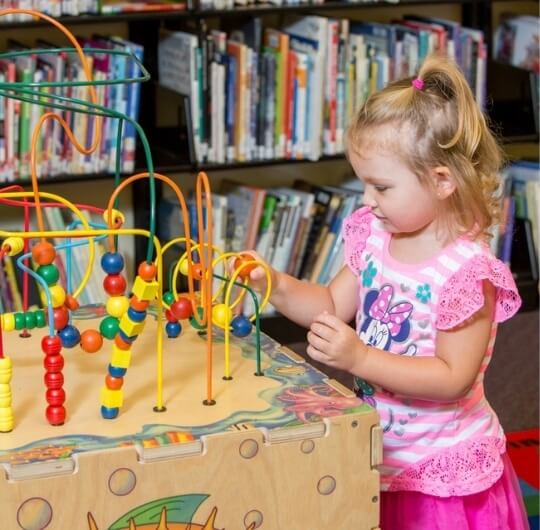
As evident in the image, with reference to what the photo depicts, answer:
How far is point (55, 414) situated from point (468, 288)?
1.74 feet

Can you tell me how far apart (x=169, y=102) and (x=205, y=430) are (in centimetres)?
183

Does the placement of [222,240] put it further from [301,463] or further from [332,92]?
[301,463]

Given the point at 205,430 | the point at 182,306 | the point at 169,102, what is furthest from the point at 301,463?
the point at 169,102

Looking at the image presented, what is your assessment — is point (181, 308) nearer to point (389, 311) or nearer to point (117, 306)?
point (117, 306)

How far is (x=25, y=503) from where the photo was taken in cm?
112

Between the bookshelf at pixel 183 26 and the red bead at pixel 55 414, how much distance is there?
1.45m

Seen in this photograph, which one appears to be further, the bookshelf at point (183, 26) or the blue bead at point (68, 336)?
the bookshelf at point (183, 26)

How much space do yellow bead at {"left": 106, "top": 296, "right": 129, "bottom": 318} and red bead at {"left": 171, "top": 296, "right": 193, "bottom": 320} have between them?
3.8 inches

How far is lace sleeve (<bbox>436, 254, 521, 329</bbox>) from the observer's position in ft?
4.56

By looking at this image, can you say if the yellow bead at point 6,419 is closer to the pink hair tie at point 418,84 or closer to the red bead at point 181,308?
the red bead at point 181,308

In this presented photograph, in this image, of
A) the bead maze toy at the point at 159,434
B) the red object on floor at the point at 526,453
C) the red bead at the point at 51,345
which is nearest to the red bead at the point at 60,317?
the bead maze toy at the point at 159,434

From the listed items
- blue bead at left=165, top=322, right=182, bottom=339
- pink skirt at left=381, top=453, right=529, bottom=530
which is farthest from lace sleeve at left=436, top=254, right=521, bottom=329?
blue bead at left=165, top=322, right=182, bottom=339

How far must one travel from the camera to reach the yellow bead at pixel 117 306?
4.13 feet

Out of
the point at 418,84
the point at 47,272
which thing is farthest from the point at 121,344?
the point at 418,84
